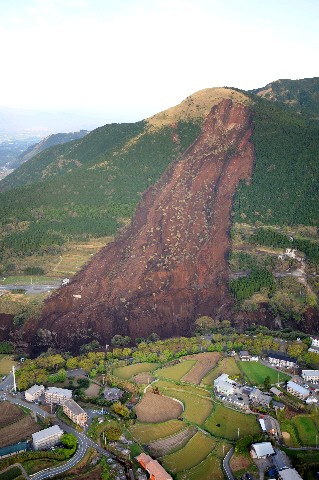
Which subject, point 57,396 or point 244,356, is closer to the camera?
point 57,396

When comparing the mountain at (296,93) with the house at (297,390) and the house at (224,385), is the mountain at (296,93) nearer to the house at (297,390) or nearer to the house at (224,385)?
the house at (297,390)

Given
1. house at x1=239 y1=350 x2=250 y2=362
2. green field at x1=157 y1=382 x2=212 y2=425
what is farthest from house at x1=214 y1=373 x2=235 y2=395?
house at x1=239 y1=350 x2=250 y2=362

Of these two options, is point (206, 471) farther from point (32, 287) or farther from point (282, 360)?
point (32, 287)

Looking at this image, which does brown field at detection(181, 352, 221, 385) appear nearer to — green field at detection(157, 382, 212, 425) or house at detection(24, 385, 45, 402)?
green field at detection(157, 382, 212, 425)

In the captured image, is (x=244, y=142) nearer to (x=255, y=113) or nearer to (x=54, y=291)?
(x=255, y=113)

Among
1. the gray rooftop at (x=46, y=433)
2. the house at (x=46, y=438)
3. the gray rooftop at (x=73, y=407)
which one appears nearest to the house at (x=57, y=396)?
the gray rooftop at (x=73, y=407)

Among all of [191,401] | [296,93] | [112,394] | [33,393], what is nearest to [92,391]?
[112,394]

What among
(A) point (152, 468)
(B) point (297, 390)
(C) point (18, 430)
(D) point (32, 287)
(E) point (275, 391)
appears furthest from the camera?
(D) point (32, 287)
